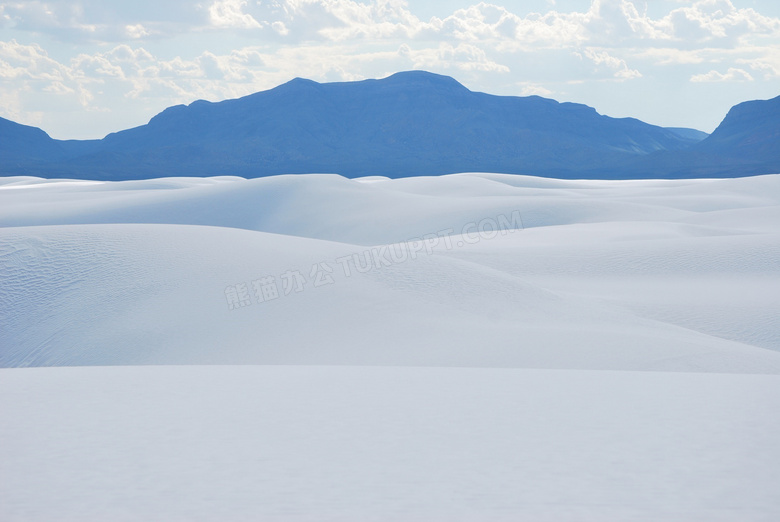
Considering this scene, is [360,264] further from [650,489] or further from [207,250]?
[650,489]

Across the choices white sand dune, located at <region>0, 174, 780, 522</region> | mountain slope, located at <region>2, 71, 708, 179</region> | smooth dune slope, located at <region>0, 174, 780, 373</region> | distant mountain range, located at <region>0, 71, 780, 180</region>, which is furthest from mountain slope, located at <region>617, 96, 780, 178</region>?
white sand dune, located at <region>0, 174, 780, 522</region>

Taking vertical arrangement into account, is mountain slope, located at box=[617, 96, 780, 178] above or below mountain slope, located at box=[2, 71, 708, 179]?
below

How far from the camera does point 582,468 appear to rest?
4316mm

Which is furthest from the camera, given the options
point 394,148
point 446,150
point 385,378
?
point 394,148

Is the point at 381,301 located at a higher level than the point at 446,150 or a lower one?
lower

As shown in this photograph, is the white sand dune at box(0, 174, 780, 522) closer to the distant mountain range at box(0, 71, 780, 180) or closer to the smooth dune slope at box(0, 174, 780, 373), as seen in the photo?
the smooth dune slope at box(0, 174, 780, 373)

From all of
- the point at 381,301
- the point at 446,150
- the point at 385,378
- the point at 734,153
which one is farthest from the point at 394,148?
the point at 385,378

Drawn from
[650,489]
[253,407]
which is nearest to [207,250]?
[253,407]

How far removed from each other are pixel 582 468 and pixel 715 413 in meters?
1.79

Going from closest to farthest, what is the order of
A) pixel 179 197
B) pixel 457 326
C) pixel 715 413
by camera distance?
pixel 715 413, pixel 457 326, pixel 179 197

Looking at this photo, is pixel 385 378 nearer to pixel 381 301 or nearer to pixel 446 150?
pixel 381 301

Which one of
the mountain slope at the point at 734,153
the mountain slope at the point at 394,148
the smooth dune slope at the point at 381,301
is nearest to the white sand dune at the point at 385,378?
Answer: the smooth dune slope at the point at 381,301

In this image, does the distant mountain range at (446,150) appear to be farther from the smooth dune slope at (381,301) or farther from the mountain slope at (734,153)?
the smooth dune slope at (381,301)

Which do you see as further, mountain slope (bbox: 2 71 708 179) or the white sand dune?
mountain slope (bbox: 2 71 708 179)
